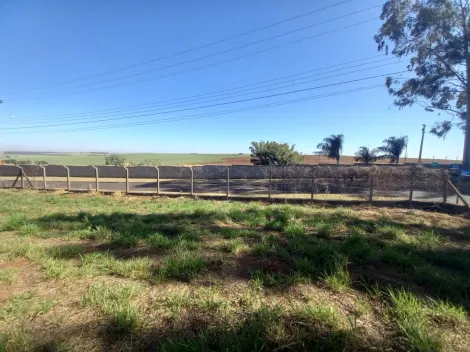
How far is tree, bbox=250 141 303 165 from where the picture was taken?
28562mm

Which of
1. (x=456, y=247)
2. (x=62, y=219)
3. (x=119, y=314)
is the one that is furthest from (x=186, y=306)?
(x=62, y=219)

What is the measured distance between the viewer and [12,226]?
569 cm

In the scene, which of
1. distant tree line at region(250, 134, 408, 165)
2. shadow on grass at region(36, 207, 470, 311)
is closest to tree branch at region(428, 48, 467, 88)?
distant tree line at region(250, 134, 408, 165)

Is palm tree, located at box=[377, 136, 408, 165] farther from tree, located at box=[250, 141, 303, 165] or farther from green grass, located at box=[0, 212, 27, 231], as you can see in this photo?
green grass, located at box=[0, 212, 27, 231]

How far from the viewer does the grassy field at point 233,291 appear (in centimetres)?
204

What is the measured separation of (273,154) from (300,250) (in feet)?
82.5

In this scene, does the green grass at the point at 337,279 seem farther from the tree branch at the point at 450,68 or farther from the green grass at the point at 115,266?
the tree branch at the point at 450,68

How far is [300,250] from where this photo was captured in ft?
13.2

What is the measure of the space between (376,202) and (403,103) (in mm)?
28058

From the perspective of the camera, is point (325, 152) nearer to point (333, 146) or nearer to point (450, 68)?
point (333, 146)

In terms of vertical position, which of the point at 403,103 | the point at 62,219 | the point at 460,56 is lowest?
the point at 62,219

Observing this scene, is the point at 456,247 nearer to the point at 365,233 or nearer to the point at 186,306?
the point at 365,233

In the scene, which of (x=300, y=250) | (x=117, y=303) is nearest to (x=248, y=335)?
(x=117, y=303)

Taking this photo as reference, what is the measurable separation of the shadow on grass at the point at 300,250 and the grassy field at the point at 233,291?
3 cm
